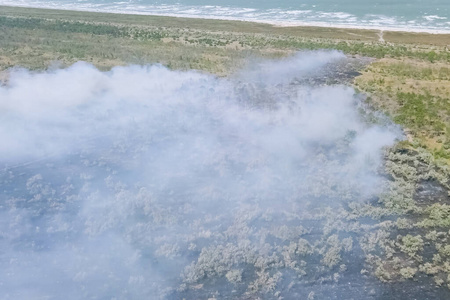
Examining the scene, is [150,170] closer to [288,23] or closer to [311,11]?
[288,23]

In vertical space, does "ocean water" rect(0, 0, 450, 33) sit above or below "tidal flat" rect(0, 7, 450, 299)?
above

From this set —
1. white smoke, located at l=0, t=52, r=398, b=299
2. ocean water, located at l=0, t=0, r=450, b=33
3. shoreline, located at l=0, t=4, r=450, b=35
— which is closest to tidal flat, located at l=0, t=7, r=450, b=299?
white smoke, located at l=0, t=52, r=398, b=299

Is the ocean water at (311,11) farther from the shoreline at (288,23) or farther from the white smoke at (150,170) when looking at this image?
the white smoke at (150,170)

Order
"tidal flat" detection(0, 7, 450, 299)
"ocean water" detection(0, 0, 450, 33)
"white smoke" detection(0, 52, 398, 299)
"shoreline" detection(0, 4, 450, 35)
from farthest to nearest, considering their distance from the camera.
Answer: "ocean water" detection(0, 0, 450, 33) < "shoreline" detection(0, 4, 450, 35) < "white smoke" detection(0, 52, 398, 299) < "tidal flat" detection(0, 7, 450, 299)

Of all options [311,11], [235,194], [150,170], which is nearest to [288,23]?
[311,11]

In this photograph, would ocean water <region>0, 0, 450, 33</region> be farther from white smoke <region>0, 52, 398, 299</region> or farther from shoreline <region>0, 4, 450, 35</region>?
white smoke <region>0, 52, 398, 299</region>

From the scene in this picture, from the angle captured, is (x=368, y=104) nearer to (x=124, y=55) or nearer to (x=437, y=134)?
(x=437, y=134)
